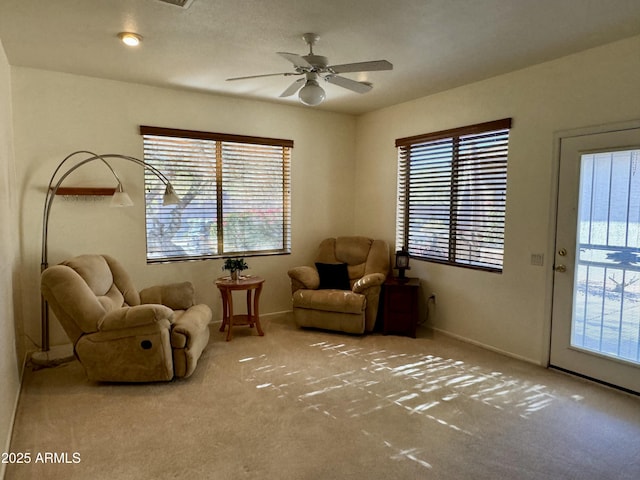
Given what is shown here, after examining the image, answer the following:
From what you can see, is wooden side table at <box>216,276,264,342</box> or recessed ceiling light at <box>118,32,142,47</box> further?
wooden side table at <box>216,276,264,342</box>

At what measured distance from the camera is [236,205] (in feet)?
16.4

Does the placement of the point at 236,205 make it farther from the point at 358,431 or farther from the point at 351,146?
the point at 358,431

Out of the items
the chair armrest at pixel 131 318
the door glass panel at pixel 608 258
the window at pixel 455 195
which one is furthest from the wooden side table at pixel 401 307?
the chair armrest at pixel 131 318

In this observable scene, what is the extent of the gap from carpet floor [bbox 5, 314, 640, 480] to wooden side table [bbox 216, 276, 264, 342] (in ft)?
1.98

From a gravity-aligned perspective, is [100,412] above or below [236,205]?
below

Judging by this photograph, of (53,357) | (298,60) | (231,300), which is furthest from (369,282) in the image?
(53,357)

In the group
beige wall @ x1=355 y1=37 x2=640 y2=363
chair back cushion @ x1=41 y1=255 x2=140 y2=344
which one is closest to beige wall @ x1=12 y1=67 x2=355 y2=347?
chair back cushion @ x1=41 y1=255 x2=140 y2=344

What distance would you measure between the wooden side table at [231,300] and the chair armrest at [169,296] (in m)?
0.40

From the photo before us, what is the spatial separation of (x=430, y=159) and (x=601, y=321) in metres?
2.36

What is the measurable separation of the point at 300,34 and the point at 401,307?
113 inches

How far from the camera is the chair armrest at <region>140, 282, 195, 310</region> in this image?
3.95 m

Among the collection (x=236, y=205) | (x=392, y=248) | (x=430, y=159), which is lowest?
(x=392, y=248)

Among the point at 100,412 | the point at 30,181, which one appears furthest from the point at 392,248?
the point at 30,181

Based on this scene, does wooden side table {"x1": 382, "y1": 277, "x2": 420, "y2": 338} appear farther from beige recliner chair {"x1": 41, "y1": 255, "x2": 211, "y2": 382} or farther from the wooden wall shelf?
the wooden wall shelf
